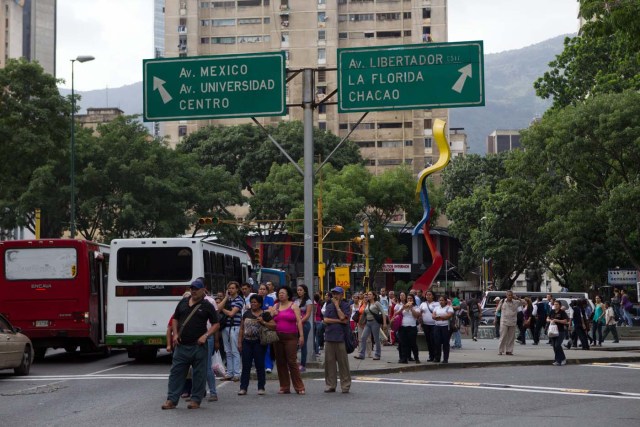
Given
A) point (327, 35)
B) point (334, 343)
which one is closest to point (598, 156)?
point (334, 343)

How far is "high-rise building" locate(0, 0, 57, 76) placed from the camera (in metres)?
112

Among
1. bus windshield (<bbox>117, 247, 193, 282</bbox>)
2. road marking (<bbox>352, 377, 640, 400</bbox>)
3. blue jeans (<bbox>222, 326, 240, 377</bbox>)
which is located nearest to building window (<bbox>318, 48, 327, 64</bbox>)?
bus windshield (<bbox>117, 247, 193, 282</bbox>)

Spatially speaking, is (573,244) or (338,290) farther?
(573,244)

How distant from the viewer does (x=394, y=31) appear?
368 ft

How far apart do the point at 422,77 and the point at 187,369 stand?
961 cm

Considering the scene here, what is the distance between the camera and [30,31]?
12019 centimetres

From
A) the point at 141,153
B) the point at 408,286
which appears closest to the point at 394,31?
the point at 408,286

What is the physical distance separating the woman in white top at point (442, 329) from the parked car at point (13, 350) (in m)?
8.64

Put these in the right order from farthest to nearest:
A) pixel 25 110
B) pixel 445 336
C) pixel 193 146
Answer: pixel 193 146, pixel 25 110, pixel 445 336

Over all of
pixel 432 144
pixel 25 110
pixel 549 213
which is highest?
pixel 432 144

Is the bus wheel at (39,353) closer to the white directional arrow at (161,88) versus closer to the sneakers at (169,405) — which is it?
the white directional arrow at (161,88)

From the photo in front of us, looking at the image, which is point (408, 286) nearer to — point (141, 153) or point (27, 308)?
point (141, 153)

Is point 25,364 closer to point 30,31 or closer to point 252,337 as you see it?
point 252,337

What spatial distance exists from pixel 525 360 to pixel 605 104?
74.0 ft
